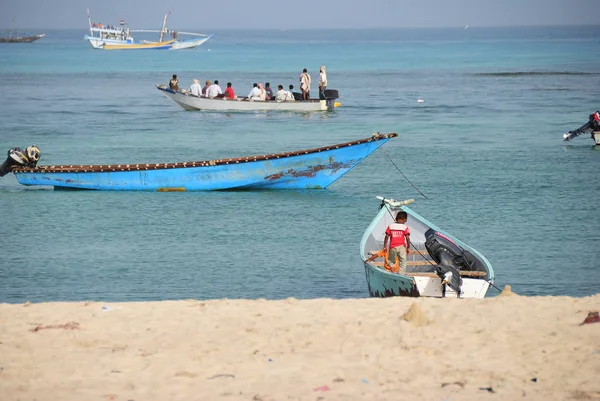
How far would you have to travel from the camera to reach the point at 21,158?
25.0 m

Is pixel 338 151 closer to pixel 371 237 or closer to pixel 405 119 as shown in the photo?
pixel 371 237

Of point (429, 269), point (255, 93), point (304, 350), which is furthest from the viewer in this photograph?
point (255, 93)

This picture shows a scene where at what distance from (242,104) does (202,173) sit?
19.0 metres

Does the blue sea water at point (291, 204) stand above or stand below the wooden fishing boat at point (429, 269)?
below

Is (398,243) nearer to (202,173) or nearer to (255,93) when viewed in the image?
(202,173)

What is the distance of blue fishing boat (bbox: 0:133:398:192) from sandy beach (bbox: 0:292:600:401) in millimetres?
11951

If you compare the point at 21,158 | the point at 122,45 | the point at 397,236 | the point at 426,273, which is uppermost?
the point at 397,236

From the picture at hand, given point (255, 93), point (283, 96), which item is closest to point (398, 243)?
point (283, 96)

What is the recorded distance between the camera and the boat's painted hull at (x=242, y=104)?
42.6 meters

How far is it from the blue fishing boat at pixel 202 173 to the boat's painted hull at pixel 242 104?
17.5 metres

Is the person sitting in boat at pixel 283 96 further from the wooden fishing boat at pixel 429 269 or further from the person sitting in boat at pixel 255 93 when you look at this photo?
the wooden fishing boat at pixel 429 269

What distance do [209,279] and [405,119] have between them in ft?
92.9

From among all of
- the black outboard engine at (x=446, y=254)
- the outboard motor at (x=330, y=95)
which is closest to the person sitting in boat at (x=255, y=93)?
the outboard motor at (x=330, y=95)

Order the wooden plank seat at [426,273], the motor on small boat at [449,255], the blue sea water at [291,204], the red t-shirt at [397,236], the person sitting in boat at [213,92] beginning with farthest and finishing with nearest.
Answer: the person sitting in boat at [213,92] < the blue sea water at [291,204] < the motor on small boat at [449,255] < the red t-shirt at [397,236] < the wooden plank seat at [426,273]
